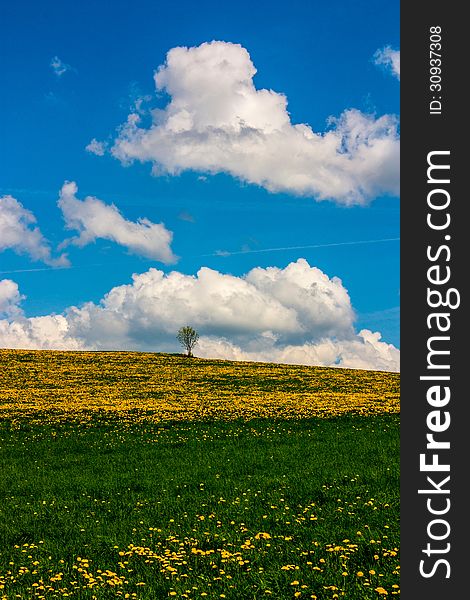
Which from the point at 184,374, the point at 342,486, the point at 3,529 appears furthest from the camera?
the point at 184,374

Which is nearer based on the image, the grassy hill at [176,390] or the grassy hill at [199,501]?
the grassy hill at [199,501]

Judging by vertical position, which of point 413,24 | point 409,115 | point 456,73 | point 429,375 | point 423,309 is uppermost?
point 413,24

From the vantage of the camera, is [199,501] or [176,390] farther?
[176,390]

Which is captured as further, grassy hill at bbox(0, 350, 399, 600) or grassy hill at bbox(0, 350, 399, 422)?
grassy hill at bbox(0, 350, 399, 422)

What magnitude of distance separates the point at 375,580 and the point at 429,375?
223 inches

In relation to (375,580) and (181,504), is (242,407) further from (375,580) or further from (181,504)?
(375,580)

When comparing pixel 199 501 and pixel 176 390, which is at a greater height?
pixel 176 390

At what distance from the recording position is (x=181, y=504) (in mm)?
15664

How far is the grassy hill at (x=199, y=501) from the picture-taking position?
10453mm

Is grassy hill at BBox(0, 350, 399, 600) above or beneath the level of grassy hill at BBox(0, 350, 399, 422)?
beneath

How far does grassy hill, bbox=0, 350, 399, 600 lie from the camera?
34.3 ft

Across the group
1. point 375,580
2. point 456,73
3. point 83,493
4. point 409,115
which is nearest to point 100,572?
point 375,580

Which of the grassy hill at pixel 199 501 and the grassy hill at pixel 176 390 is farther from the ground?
the grassy hill at pixel 176 390

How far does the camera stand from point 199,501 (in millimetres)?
15922
